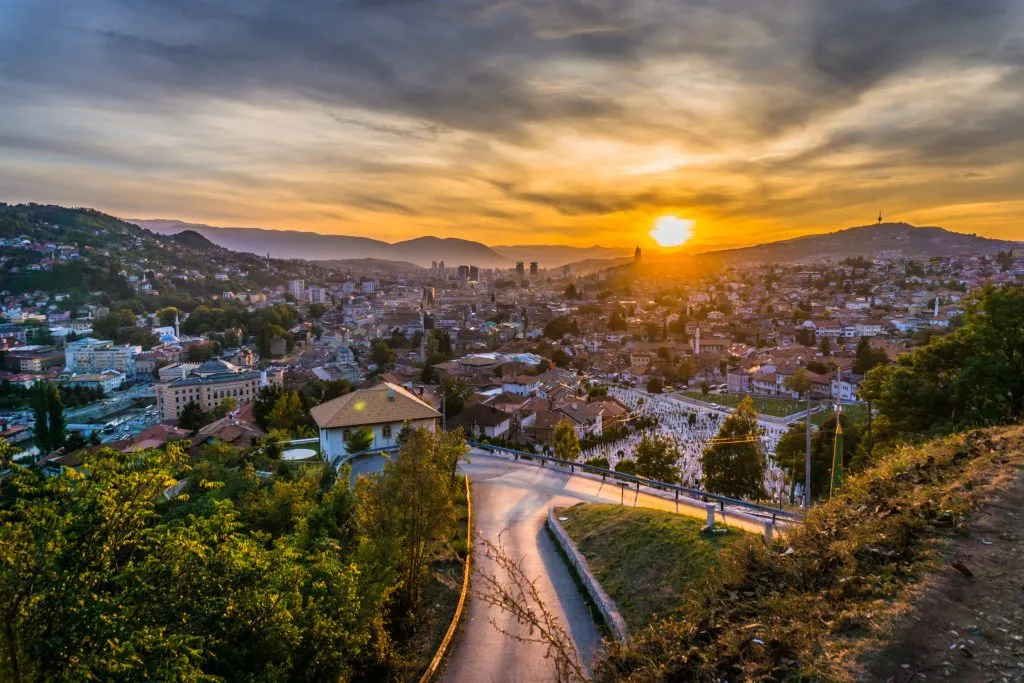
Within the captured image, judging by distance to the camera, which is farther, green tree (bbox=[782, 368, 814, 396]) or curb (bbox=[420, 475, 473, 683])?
green tree (bbox=[782, 368, 814, 396])

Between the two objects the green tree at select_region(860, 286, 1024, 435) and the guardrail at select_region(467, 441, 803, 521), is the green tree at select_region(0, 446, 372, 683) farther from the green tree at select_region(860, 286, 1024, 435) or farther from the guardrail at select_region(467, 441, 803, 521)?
the green tree at select_region(860, 286, 1024, 435)

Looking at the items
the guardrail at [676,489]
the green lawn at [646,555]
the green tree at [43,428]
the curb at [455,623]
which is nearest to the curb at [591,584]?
the green lawn at [646,555]

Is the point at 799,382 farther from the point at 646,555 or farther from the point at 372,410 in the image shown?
the point at 646,555

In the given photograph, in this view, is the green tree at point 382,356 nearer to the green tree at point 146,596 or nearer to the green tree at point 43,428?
the green tree at point 43,428

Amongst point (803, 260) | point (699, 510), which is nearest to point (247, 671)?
point (699, 510)

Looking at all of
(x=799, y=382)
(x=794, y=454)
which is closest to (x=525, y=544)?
(x=794, y=454)

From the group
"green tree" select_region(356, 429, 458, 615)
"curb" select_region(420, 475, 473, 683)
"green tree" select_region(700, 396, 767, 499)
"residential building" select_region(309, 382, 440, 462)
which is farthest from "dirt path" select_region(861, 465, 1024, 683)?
"residential building" select_region(309, 382, 440, 462)
